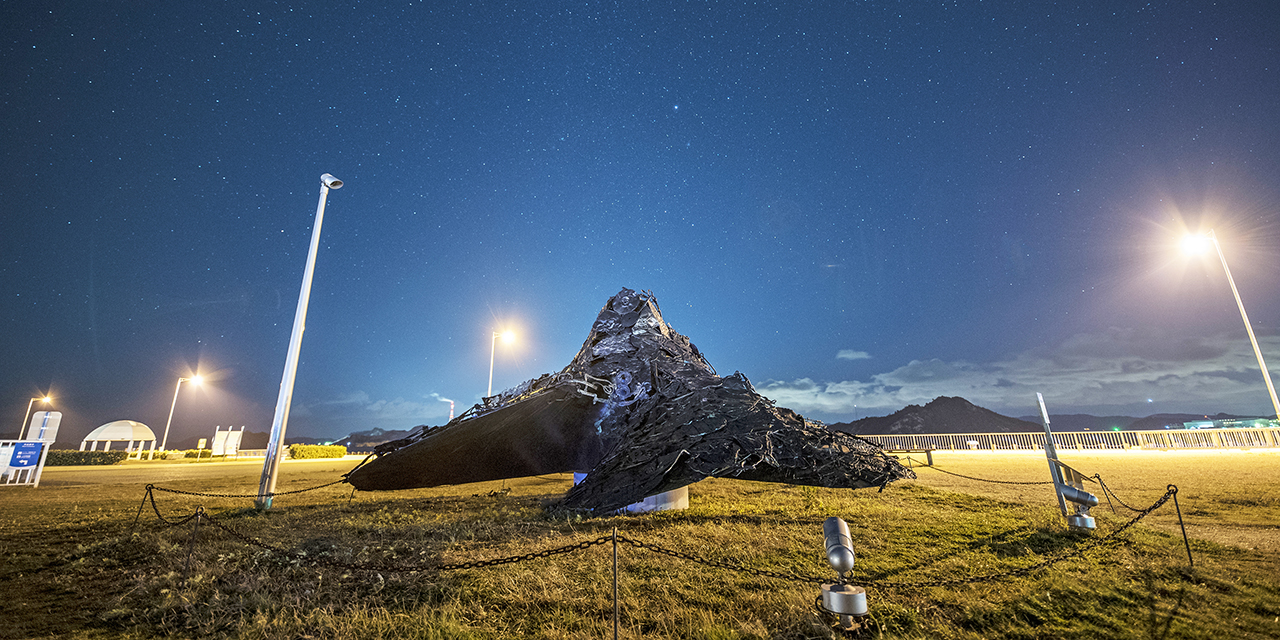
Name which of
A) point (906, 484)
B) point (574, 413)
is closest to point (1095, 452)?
point (906, 484)

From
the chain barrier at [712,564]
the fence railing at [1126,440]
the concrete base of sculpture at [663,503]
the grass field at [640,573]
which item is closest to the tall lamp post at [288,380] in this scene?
the grass field at [640,573]

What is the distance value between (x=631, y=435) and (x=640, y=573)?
3.23 metres

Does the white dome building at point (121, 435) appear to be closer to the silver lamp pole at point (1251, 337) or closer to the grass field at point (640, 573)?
the grass field at point (640, 573)

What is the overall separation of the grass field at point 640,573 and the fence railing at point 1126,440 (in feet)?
46.2

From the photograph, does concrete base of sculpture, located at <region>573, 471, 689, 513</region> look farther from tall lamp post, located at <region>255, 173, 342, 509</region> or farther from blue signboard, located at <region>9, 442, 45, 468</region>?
blue signboard, located at <region>9, 442, 45, 468</region>

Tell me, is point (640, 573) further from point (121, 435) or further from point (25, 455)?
point (121, 435)

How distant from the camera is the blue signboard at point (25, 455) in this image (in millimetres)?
17344

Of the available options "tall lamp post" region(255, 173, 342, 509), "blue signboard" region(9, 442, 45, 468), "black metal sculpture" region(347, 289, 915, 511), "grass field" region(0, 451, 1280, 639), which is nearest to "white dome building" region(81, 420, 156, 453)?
"blue signboard" region(9, 442, 45, 468)

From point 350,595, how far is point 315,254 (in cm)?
1088

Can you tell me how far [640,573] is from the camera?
6562 millimetres

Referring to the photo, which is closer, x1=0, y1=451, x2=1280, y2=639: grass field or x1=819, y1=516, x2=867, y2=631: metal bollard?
x1=819, y1=516, x2=867, y2=631: metal bollard

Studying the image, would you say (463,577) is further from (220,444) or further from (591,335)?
(220,444)

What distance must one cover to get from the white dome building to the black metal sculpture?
151 ft

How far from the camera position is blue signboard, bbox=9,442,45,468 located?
17.3 meters
